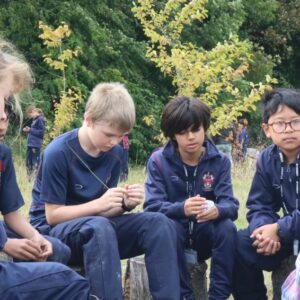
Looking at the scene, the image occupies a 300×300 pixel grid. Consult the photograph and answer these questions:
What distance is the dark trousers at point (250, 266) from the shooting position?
4.20m

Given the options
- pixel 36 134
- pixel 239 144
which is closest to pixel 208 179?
pixel 36 134

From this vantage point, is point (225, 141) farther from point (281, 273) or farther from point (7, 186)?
point (7, 186)

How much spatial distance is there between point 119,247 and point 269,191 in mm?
1018

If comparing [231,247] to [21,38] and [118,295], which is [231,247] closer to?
[118,295]

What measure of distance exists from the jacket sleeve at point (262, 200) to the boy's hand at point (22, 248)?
4.47 feet

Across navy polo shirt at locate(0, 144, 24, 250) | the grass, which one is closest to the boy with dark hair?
navy polo shirt at locate(0, 144, 24, 250)

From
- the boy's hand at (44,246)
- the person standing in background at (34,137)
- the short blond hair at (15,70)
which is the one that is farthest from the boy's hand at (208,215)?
the person standing in background at (34,137)

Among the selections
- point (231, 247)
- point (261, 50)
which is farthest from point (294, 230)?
point (261, 50)

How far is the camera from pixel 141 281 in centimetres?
438

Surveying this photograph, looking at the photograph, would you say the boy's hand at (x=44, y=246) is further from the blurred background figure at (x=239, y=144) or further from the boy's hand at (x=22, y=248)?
the blurred background figure at (x=239, y=144)

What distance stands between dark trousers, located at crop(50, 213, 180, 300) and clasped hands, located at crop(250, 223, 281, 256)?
530 mm

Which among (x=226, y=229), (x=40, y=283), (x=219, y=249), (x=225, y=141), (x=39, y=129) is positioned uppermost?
(x=40, y=283)

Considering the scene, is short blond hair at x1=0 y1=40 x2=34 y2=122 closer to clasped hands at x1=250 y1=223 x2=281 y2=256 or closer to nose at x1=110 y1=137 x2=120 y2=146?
nose at x1=110 y1=137 x2=120 y2=146

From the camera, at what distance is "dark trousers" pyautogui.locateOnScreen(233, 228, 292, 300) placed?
165 inches
